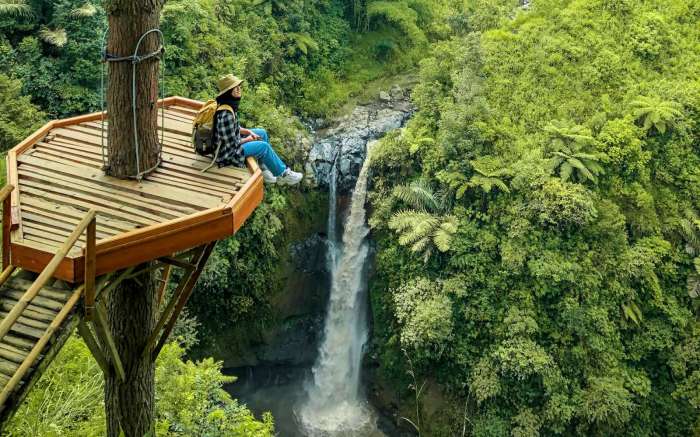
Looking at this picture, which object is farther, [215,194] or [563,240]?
[563,240]

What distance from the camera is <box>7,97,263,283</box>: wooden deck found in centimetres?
536

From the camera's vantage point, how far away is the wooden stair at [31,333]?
455cm

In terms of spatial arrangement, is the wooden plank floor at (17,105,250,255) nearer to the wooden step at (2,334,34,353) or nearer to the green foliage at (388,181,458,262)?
the wooden step at (2,334,34,353)

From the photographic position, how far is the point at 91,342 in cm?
571

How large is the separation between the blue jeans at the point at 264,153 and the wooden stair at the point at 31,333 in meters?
2.86

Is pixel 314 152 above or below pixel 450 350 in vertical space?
above

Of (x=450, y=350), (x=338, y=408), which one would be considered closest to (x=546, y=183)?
(x=450, y=350)

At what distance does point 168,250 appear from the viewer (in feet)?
18.7

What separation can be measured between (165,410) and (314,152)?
10.5m

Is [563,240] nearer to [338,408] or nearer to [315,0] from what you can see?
[338,408]

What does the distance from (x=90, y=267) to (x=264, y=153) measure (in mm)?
3075

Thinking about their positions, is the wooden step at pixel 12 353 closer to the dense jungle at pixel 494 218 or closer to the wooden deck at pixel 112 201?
the wooden deck at pixel 112 201

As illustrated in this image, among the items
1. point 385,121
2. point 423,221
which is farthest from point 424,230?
point 385,121

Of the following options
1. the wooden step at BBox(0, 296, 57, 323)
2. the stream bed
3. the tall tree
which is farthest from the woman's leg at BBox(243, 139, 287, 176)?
the stream bed
